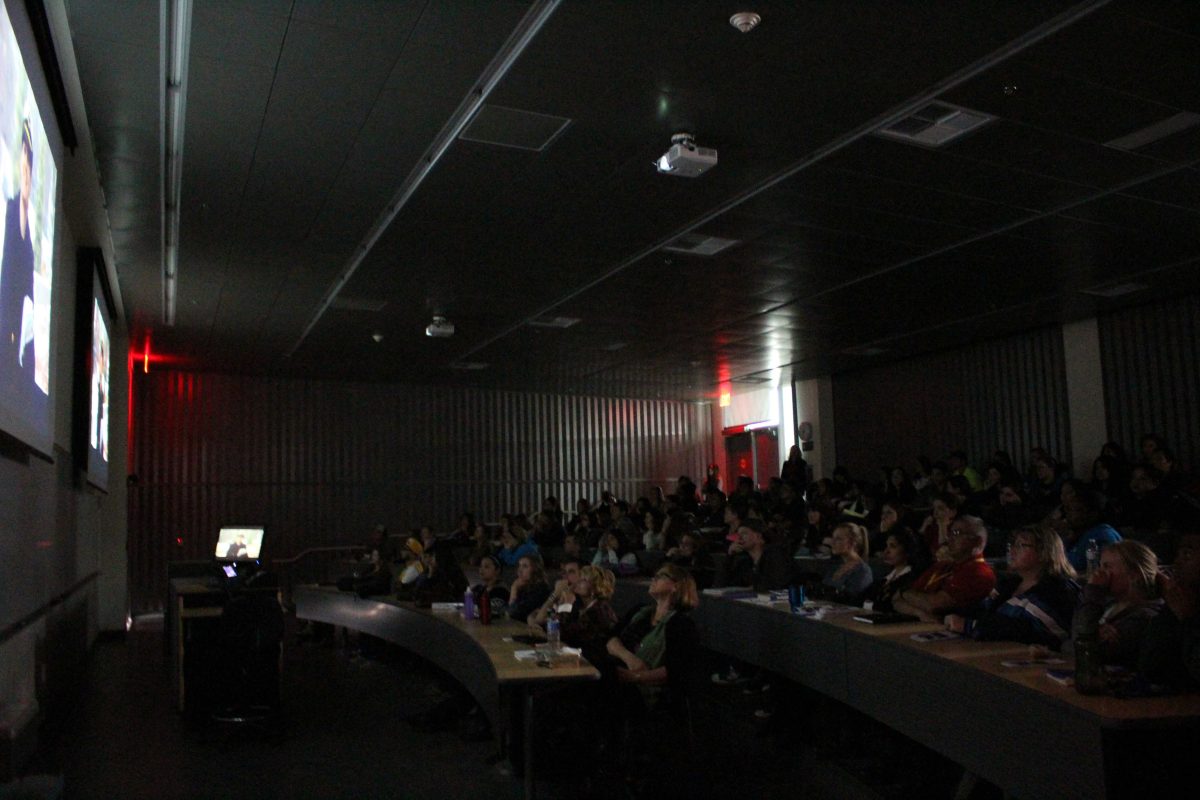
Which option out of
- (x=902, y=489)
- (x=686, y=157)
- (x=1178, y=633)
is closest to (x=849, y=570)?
(x=686, y=157)

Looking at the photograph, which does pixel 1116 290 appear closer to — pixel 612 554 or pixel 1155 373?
pixel 1155 373

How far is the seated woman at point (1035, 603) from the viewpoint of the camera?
169 inches

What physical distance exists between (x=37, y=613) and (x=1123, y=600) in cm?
610

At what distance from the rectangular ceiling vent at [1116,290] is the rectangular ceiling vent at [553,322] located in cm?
531

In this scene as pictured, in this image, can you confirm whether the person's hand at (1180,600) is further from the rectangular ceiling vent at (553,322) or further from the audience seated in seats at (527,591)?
the rectangular ceiling vent at (553,322)

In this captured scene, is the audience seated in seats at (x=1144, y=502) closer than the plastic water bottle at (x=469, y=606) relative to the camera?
No

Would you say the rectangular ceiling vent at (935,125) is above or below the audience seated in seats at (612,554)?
above

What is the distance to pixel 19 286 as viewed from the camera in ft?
12.6

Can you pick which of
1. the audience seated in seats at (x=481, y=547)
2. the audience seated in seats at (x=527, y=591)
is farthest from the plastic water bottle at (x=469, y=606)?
the audience seated in seats at (x=481, y=547)

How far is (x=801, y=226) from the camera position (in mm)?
7176

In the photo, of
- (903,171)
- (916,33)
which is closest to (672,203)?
(903,171)

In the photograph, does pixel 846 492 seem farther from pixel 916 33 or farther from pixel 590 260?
pixel 916 33

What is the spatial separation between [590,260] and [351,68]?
365cm

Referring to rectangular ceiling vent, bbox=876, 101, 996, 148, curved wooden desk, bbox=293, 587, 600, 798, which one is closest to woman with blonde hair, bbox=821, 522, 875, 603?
curved wooden desk, bbox=293, 587, 600, 798
